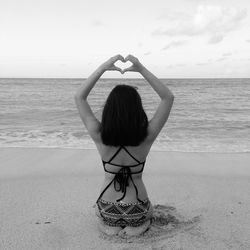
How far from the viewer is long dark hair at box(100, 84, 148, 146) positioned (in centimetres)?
294

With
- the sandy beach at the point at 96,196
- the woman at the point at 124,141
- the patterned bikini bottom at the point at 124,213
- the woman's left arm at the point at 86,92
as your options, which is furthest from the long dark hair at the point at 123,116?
the sandy beach at the point at 96,196

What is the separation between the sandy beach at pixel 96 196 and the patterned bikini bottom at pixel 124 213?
0.14m

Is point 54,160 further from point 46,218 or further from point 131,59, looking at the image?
point 131,59

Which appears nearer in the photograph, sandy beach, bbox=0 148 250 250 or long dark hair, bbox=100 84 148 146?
long dark hair, bbox=100 84 148 146

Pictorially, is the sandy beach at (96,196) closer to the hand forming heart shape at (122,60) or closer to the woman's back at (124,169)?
the woman's back at (124,169)

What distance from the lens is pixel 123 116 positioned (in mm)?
2932

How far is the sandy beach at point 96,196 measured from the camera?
336 cm

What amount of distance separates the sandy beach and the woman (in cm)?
20

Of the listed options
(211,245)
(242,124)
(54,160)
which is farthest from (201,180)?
(242,124)

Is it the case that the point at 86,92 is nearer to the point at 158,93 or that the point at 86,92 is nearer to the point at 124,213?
the point at 158,93

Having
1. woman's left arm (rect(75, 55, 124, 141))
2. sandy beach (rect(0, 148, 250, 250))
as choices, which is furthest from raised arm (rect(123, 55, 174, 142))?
sandy beach (rect(0, 148, 250, 250))

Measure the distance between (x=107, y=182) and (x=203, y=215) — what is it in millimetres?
1345

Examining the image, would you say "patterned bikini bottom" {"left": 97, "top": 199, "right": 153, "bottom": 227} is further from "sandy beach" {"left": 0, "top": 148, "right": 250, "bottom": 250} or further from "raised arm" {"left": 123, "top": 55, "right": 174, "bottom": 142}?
"raised arm" {"left": 123, "top": 55, "right": 174, "bottom": 142}

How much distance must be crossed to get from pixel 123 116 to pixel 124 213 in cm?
90
